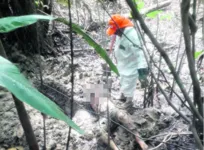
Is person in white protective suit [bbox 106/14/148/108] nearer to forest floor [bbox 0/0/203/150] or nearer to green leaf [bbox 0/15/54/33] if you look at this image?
forest floor [bbox 0/0/203/150]

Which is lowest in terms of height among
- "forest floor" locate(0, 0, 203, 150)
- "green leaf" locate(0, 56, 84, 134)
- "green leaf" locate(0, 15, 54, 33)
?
"forest floor" locate(0, 0, 203, 150)

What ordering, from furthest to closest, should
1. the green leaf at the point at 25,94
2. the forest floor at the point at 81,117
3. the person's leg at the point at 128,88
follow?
the person's leg at the point at 128,88 < the forest floor at the point at 81,117 < the green leaf at the point at 25,94

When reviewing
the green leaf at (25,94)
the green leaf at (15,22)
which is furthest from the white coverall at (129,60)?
the green leaf at (25,94)

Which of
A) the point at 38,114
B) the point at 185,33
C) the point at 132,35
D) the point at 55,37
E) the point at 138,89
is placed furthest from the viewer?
the point at 55,37

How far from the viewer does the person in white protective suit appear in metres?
3.13

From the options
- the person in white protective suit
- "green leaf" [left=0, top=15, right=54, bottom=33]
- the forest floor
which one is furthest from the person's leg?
"green leaf" [left=0, top=15, right=54, bottom=33]

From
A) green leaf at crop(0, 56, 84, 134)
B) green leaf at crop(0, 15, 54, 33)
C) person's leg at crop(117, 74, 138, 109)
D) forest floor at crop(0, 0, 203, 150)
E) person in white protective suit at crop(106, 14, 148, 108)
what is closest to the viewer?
green leaf at crop(0, 56, 84, 134)

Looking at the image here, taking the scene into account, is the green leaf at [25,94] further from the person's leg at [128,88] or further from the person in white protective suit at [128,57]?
the person's leg at [128,88]

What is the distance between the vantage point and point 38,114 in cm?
242

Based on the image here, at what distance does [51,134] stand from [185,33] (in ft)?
6.09

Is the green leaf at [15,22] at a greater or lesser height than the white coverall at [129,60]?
greater

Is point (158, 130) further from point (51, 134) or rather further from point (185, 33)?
point (185, 33)

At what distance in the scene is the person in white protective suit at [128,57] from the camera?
10.3 feet

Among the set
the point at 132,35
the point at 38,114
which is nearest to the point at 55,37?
the point at 132,35
